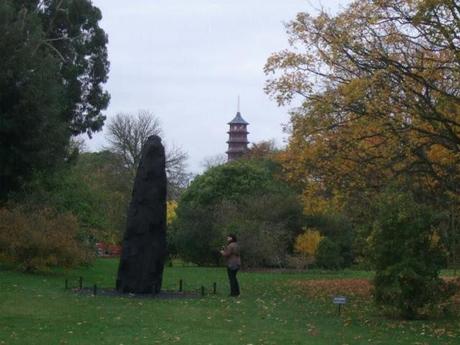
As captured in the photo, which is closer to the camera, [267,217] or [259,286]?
[259,286]

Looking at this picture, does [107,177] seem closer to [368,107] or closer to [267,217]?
[267,217]

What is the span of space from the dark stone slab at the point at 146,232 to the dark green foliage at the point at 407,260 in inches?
247

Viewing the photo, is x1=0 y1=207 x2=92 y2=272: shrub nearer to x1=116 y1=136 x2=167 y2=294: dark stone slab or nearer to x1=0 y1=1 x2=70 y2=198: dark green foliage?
x1=0 y1=1 x2=70 y2=198: dark green foliage

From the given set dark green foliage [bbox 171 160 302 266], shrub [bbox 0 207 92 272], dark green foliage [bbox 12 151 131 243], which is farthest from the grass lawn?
dark green foliage [bbox 171 160 302 266]

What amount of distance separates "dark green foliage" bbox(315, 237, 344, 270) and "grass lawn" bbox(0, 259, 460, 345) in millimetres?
16738

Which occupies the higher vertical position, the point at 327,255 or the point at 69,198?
the point at 69,198

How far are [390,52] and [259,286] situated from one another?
912 cm

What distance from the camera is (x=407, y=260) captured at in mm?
15742

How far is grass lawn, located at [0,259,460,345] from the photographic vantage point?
41.0 feet

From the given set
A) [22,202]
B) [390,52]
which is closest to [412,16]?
[390,52]

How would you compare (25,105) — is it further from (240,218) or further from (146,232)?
(240,218)

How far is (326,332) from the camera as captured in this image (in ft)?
44.8

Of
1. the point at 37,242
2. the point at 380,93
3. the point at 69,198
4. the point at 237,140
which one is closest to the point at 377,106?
the point at 380,93

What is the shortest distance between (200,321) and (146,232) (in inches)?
219
